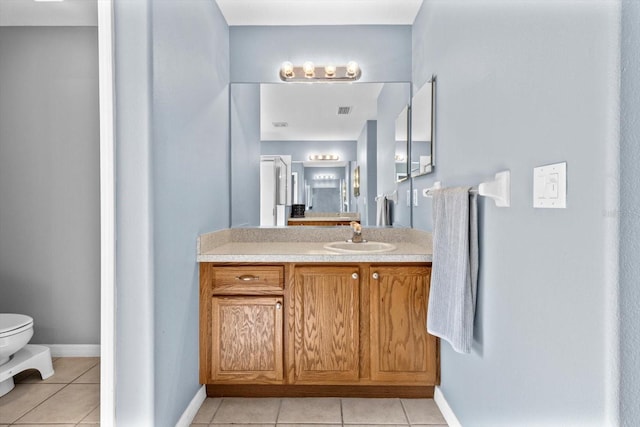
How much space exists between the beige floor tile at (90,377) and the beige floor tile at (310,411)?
1.19 m

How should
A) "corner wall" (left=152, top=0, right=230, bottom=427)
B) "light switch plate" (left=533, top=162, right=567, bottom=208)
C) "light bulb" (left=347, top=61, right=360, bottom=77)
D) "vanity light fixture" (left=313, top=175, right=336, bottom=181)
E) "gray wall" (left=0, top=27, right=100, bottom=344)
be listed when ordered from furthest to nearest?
1. "vanity light fixture" (left=313, top=175, right=336, bottom=181)
2. "gray wall" (left=0, top=27, right=100, bottom=344)
3. "light bulb" (left=347, top=61, right=360, bottom=77)
4. "corner wall" (left=152, top=0, right=230, bottom=427)
5. "light switch plate" (left=533, top=162, right=567, bottom=208)

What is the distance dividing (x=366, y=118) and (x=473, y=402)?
1875 mm

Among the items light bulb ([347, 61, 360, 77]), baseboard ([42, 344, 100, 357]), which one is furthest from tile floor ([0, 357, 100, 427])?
light bulb ([347, 61, 360, 77])

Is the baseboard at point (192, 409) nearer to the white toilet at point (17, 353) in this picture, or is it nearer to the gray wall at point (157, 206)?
the gray wall at point (157, 206)

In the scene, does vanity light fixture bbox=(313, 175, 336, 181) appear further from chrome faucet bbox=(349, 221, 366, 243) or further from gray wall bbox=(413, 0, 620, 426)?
gray wall bbox=(413, 0, 620, 426)

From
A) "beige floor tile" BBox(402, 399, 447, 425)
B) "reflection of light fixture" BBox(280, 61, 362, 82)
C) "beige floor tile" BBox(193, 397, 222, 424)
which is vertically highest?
"reflection of light fixture" BBox(280, 61, 362, 82)

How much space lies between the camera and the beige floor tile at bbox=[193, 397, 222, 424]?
1882mm

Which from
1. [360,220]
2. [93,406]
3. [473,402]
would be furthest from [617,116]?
[93,406]

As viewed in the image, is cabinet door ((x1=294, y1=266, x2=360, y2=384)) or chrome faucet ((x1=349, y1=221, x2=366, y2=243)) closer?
cabinet door ((x1=294, y1=266, x2=360, y2=384))

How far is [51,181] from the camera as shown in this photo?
2.62 m

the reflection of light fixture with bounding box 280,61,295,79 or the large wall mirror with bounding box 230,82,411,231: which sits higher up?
the reflection of light fixture with bounding box 280,61,295,79

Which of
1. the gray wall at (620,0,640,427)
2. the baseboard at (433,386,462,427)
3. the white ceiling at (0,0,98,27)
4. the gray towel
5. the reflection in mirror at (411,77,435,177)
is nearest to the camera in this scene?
the gray wall at (620,0,640,427)

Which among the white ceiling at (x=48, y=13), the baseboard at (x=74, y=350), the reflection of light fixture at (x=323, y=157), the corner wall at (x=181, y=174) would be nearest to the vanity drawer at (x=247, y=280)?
the corner wall at (x=181, y=174)

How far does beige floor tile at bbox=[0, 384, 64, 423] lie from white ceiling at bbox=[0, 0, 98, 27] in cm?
235
